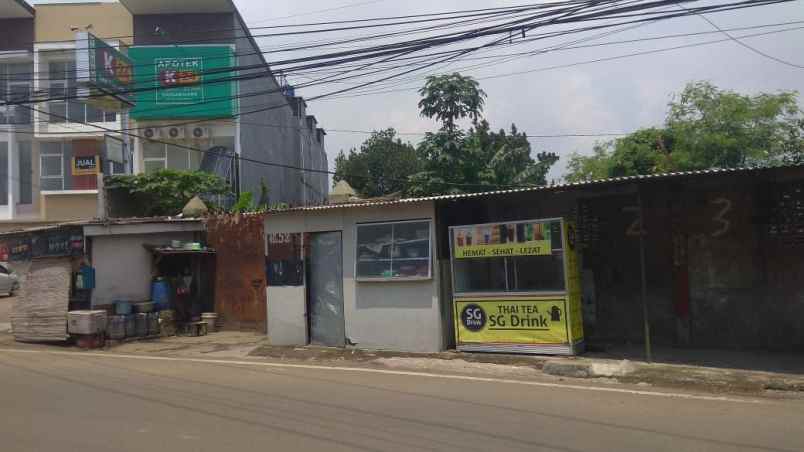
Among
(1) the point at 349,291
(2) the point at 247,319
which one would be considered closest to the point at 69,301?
(2) the point at 247,319

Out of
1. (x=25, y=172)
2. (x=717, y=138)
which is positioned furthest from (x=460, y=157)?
(x=25, y=172)

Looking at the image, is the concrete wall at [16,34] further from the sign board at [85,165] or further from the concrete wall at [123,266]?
the concrete wall at [123,266]

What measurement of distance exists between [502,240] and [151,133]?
21236 mm

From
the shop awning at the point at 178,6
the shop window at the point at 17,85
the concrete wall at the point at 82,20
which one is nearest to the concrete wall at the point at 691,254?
the shop awning at the point at 178,6

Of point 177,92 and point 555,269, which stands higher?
point 177,92

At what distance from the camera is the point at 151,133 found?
28.6 metres

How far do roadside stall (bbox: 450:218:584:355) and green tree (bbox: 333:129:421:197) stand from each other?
27.5 m

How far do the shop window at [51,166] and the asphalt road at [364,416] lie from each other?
74.3ft

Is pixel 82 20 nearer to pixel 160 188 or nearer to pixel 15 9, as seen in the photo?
pixel 15 9

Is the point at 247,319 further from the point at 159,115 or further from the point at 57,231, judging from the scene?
the point at 159,115

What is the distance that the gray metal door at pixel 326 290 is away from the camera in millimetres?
13562

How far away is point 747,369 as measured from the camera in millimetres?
9641

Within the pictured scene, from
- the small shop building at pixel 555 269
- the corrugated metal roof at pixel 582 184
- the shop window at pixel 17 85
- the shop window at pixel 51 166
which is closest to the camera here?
the corrugated metal roof at pixel 582 184

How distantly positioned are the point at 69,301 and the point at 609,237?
12.4m
